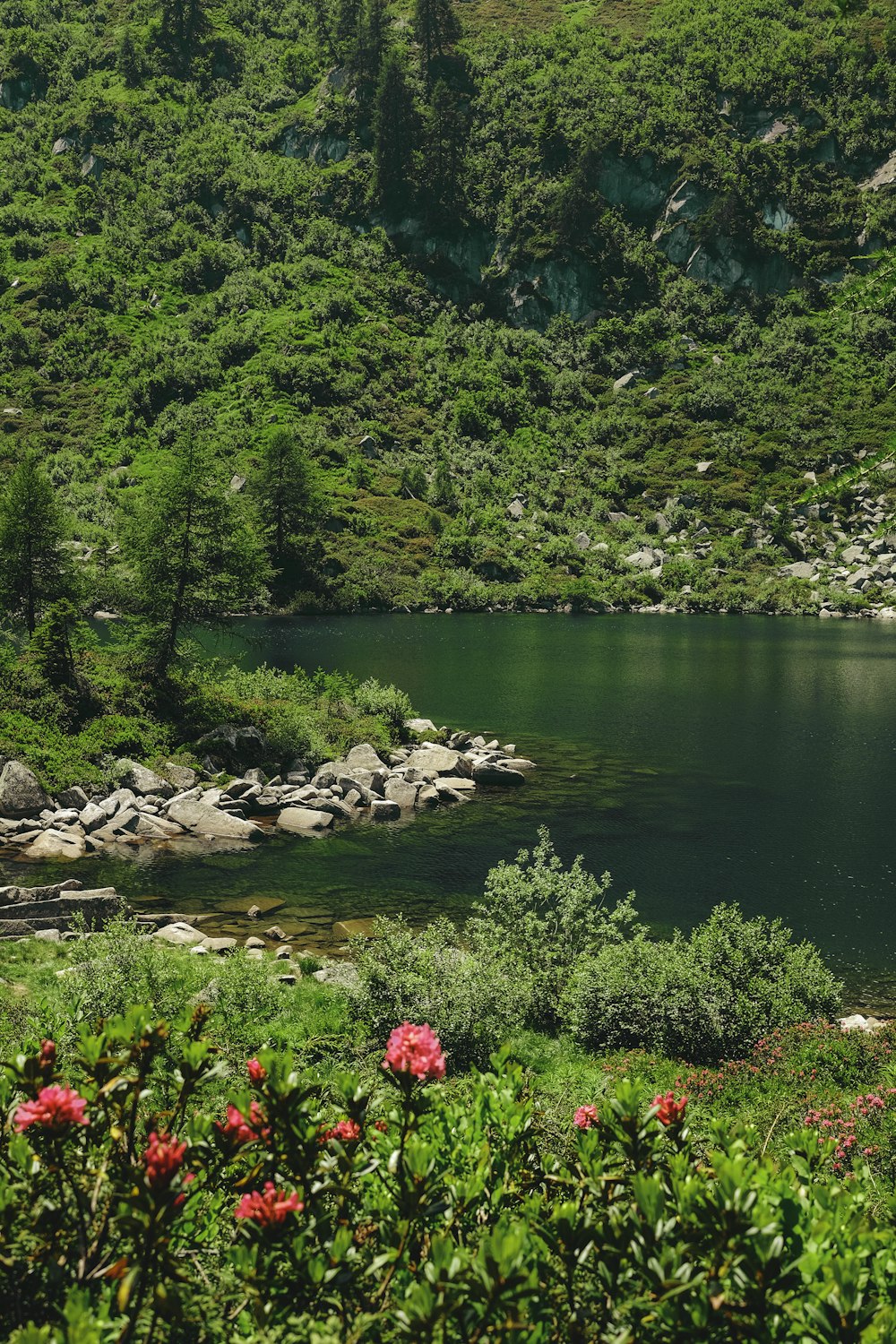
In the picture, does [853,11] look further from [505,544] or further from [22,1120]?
[505,544]

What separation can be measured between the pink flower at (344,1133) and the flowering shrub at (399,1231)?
2 cm

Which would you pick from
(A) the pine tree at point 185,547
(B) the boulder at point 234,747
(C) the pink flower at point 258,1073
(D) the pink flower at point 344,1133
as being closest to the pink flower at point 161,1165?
(C) the pink flower at point 258,1073

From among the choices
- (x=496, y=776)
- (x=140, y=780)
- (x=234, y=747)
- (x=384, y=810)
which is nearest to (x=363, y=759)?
(x=384, y=810)

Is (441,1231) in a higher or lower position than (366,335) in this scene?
lower

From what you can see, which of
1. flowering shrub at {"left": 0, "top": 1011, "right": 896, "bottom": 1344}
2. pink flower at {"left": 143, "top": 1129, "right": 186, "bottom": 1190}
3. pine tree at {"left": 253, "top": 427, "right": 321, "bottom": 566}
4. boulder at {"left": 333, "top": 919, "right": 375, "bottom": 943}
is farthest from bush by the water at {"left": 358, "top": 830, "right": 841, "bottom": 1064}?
pine tree at {"left": 253, "top": 427, "right": 321, "bottom": 566}

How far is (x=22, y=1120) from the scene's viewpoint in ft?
11.9

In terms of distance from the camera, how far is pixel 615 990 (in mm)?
17359

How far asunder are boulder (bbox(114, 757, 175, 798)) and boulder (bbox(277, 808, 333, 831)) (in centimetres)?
530

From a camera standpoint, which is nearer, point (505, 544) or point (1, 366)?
point (505, 544)

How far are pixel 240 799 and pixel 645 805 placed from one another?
18.3 metres

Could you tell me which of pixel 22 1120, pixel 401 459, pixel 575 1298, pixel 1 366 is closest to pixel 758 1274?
pixel 575 1298

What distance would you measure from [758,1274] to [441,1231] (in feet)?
4.67

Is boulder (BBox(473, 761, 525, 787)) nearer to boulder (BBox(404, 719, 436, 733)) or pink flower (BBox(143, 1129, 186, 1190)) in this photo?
boulder (BBox(404, 719, 436, 733))

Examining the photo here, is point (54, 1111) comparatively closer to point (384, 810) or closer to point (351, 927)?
point (351, 927)
